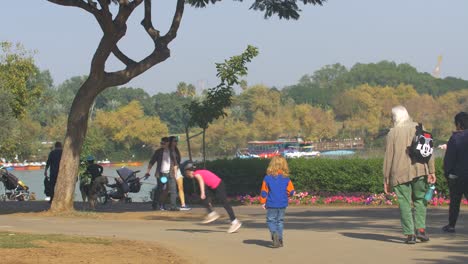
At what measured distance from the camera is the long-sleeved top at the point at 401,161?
36.4ft

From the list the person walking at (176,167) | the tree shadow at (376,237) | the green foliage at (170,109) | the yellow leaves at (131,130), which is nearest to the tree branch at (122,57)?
the person walking at (176,167)

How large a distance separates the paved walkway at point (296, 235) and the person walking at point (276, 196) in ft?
0.82

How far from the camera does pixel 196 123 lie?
24.8m

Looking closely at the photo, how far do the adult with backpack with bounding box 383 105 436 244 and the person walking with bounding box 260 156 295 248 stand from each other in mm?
1350

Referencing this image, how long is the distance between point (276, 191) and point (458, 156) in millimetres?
2896

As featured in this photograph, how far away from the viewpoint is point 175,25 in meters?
17.9

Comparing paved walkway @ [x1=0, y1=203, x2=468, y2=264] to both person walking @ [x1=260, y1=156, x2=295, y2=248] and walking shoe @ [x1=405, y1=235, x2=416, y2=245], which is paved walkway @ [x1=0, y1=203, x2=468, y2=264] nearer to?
walking shoe @ [x1=405, y1=235, x2=416, y2=245]

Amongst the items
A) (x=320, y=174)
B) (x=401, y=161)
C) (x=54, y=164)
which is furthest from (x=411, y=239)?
(x=54, y=164)

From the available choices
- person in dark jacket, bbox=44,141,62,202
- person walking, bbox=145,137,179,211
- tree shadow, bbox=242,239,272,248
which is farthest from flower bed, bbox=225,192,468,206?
tree shadow, bbox=242,239,272,248

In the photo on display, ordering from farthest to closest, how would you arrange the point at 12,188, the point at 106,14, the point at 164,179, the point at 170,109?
the point at 170,109 < the point at 12,188 < the point at 164,179 < the point at 106,14

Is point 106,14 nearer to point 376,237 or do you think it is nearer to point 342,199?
point 342,199

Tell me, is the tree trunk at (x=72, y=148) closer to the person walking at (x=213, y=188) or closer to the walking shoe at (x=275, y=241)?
the person walking at (x=213, y=188)

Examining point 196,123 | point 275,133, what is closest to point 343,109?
point 275,133

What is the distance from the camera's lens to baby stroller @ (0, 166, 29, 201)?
1054 inches
